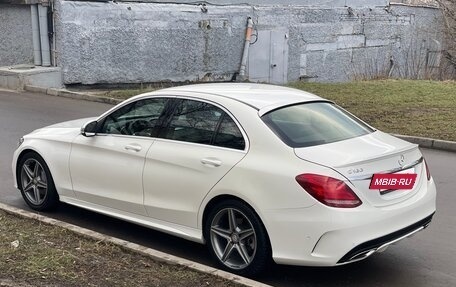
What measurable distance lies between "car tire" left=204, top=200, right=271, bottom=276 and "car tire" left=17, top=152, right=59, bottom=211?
6.94 feet

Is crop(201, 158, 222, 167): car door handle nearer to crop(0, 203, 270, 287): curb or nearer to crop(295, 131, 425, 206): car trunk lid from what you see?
crop(295, 131, 425, 206): car trunk lid

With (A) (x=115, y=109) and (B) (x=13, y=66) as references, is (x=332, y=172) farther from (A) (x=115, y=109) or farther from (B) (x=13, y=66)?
(B) (x=13, y=66)

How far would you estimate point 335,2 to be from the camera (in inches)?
926

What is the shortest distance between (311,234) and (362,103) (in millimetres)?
9844

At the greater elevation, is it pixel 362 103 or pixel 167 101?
pixel 167 101

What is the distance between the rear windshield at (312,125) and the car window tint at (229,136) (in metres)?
0.25

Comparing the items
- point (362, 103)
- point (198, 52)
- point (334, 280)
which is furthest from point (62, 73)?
point (334, 280)

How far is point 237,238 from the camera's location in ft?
15.1

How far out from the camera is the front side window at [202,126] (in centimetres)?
474

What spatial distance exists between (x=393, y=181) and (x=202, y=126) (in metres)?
1.63

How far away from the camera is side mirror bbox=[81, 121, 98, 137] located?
18.4 ft

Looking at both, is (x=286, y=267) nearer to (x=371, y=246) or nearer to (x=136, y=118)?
(x=371, y=246)

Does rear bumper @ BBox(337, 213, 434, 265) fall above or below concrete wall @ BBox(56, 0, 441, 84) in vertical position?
below

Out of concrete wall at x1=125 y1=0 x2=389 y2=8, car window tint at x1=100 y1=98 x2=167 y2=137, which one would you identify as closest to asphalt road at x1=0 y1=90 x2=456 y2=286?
car window tint at x1=100 y1=98 x2=167 y2=137
